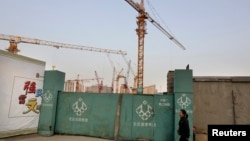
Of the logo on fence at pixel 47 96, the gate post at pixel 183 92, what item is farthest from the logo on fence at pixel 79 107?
the gate post at pixel 183 92

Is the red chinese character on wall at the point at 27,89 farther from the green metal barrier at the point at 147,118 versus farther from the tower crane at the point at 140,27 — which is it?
the tower crane at the point at 140,27

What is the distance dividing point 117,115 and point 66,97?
109 inches

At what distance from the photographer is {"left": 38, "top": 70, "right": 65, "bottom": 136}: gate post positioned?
34.6ft

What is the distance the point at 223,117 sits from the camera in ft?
35.9

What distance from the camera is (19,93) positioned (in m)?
10.2

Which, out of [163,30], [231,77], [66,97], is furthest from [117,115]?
[163,30]

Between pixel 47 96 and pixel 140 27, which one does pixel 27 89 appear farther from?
pixel 140 27

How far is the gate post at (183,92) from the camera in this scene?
29.6 feet

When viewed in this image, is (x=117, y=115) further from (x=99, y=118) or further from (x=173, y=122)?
(x=173, y=122)

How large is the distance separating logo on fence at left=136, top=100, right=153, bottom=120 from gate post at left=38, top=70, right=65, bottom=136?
13.4 feet

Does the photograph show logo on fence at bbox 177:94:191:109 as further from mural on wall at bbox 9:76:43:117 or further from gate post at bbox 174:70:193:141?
mural on wall at bbox 9:76:43:117

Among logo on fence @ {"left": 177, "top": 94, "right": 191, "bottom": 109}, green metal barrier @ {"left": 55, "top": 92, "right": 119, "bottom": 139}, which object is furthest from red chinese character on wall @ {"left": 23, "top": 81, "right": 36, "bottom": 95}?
logo on fence @ {"left": 177, "top": 94, "right": 191, "bottom": 109}

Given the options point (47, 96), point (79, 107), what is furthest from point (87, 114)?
point (47, 96)

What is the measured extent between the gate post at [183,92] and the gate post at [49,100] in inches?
222
